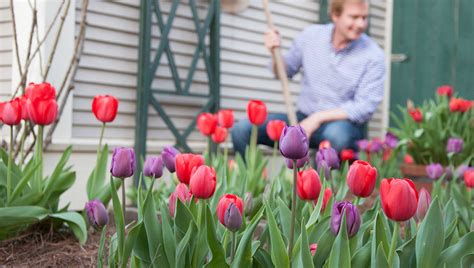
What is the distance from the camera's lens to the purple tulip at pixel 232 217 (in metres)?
1.40

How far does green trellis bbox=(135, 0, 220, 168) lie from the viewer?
14.9 feet

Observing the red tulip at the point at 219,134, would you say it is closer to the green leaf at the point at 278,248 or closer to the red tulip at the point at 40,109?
the red tulip at the point at 40,109

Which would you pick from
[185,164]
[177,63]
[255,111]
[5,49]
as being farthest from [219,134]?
[177,63]

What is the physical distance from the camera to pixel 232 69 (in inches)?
209

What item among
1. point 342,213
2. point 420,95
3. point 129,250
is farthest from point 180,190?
point 420,95

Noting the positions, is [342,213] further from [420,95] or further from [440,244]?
[420,95]

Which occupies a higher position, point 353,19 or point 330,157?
point 353,19

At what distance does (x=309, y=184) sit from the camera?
167 centimetres

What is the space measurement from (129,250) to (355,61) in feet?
11.0

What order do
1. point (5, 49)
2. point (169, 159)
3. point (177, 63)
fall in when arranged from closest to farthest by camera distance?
point (169, 159)
point (5, 49)
point (177, 63)

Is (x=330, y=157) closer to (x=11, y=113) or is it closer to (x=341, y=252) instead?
(x=341, y=252)

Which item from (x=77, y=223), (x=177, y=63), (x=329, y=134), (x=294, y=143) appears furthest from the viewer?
(x=177, y=63)

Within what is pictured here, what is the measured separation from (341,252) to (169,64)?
346cm

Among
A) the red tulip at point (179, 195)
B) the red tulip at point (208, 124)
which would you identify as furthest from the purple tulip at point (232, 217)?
the red tulip at point (208, 124)
